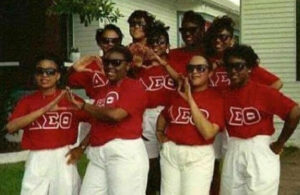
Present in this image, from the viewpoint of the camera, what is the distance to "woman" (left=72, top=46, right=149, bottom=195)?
5.43m

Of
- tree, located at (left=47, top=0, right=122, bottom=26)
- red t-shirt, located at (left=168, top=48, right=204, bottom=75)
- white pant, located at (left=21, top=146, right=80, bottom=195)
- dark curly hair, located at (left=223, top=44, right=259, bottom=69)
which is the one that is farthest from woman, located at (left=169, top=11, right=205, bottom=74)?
Result: tree, located at (left=47, top=0, right=122, bottom=26)

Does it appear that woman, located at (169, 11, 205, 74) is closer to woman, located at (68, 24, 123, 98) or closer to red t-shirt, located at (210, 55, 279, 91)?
red t-shirt, located at (210, 55, 279, 91)

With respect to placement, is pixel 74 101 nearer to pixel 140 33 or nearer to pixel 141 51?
pixel 141 51

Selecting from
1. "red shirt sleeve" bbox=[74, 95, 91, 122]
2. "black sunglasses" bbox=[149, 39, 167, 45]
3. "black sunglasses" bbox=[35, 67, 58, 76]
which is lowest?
"red shirt sleeve" bbox=[74, 95, 91, 122]

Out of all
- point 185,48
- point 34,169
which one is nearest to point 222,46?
point 185,48

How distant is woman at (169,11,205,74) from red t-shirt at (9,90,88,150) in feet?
3.57

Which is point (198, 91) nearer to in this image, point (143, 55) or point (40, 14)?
point (143, 55)

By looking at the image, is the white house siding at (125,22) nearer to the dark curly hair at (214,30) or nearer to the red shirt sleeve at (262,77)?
the dark curly hair at (214,30)

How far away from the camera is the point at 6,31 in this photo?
1667 cm

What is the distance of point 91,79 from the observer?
20.5 ft

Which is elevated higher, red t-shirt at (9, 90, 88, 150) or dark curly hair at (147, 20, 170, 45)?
dark curly hair at (147, 20, 170, 45)

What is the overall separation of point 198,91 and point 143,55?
77 cm

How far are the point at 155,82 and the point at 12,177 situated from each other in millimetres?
4762

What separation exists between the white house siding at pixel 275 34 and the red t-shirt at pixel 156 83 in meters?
9.07
